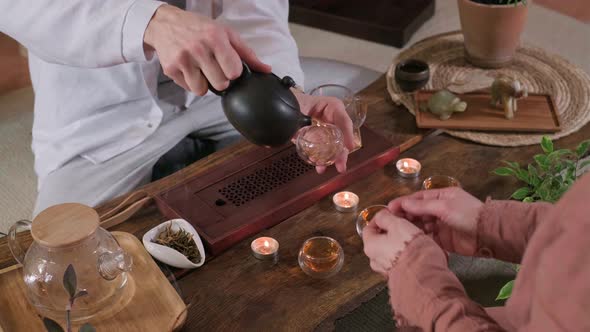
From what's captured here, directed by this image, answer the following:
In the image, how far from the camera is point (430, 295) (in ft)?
3.14

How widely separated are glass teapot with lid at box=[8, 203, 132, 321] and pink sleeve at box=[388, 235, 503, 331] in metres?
0.51

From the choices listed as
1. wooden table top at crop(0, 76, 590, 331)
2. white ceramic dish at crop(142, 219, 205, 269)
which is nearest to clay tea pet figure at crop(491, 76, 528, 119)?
wooden table top at crop(0, 76, 590, 331)

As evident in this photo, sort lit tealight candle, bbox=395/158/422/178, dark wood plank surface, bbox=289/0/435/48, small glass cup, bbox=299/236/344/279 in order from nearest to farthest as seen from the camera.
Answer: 1. small glass cup, bbox=299/236/344/279
2. lit tealight candle, bbox=395/158/422/178
3. dark wood plank surface, bbox=289/0/435/48

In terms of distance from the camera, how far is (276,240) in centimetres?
136

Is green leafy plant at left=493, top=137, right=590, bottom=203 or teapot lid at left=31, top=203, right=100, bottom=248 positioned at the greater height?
teapot lid at left=31, top=203, right=100, bottom=248

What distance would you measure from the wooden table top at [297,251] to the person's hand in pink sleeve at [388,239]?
19 cm

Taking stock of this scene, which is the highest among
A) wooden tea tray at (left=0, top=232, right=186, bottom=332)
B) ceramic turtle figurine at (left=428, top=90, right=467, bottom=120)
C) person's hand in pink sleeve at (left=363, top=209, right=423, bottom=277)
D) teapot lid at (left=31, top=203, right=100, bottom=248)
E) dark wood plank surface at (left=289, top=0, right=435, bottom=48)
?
person's hand in pink sleeve at (left=363, top=209, right=423, bottom=277)

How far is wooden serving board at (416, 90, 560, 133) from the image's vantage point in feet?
5.44

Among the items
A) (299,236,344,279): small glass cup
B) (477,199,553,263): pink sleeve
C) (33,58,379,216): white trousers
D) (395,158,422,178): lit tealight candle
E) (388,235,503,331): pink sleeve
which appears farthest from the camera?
(33,58,379,216): white trousers

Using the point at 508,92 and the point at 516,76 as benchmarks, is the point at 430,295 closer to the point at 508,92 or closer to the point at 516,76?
the point at 508,92

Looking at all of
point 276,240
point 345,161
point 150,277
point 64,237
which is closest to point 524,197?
point 345,161

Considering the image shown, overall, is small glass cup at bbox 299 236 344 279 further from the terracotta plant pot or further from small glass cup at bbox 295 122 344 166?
the terracotta plant pot

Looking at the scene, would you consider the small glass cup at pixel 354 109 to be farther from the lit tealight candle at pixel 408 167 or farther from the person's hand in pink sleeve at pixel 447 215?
the person's hand in pink sleeve at pixel 447 215

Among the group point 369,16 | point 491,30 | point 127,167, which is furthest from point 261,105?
point 369,16
